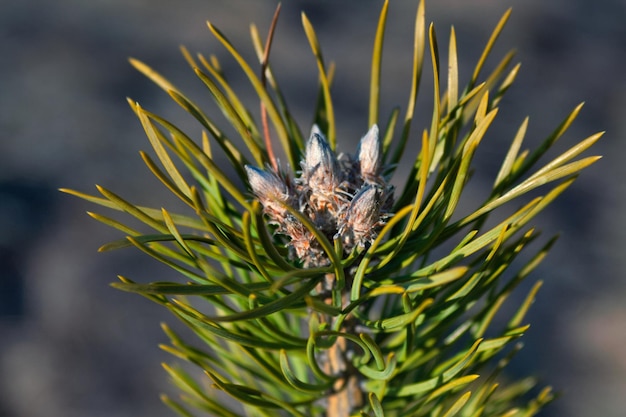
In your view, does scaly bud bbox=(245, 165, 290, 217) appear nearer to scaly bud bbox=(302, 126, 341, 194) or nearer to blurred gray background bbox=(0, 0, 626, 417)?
scaly bud bbox=(302, 126, 341, 194)

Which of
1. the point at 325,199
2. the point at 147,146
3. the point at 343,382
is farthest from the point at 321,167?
the point at 147,146

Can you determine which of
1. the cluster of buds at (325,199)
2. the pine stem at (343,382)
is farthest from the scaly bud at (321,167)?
the pine stem at (343,382)

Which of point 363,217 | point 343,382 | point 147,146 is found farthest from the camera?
point 147,146

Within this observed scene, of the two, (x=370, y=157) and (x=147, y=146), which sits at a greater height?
(x=147, y=146)

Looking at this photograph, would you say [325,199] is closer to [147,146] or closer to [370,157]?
[370,157]

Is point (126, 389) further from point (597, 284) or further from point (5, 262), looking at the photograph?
point (597, 284)

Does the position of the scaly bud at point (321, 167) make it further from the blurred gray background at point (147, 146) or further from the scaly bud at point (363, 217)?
the blurred gray background at point (147, 146)
